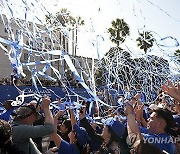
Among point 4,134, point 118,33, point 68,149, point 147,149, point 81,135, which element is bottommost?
point 68,149

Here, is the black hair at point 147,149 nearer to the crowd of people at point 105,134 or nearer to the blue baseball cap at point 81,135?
the crowd of people at point 105,134

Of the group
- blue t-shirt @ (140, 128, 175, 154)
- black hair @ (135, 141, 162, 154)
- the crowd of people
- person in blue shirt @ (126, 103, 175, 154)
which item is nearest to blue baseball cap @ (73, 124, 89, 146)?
the crowd of people

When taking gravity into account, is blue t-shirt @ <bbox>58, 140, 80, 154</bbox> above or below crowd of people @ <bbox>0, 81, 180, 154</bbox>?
below

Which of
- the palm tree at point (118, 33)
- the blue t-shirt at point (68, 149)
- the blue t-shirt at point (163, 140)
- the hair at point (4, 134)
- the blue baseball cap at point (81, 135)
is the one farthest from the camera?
the palm tree at point (118, 33)

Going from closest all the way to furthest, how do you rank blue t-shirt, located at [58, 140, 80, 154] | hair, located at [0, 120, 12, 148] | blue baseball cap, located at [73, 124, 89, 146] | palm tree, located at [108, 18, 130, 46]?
hair, located at [0, 120, 12, 148] → blue t-shirt, located at [58, 140, 80, 154] → blue baseball cap, located at [73, 124, 89, 146] → palm tree, located at [108, 18, 130, 46]

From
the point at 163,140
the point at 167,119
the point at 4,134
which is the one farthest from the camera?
the point at 167,119

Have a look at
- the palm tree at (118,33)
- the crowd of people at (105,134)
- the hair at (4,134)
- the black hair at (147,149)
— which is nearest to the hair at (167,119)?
the crowd of people at (105,134)

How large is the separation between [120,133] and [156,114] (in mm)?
577

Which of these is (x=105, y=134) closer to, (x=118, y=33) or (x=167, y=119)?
(x=167, y=119)

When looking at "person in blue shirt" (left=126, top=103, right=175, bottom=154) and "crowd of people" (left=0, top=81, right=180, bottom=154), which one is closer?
"crowd of people" (left=0, top=81, right=180, bottom=154)

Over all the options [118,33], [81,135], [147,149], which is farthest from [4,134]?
[118,33]

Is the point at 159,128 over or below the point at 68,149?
over

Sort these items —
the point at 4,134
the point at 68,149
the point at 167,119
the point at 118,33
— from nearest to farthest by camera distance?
the point at 4,134 < the point at 167,119 < the point at 68,149 < the point at 118,33

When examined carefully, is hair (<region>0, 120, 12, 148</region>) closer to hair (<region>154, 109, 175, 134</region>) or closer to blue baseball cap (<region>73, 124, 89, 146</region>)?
blue baseball cap (<region>73, 124, 89, 146</region>)
